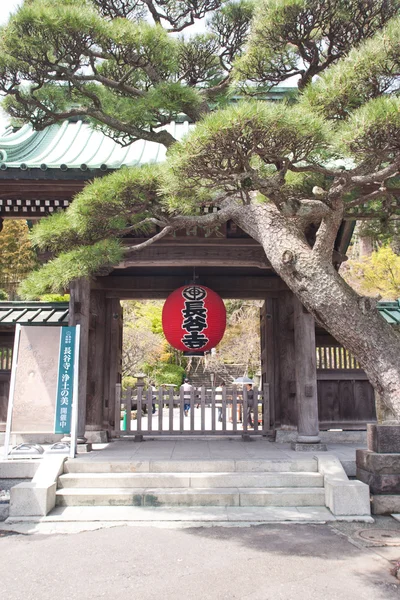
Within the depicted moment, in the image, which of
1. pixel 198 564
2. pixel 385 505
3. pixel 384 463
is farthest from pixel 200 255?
pixel 198 564

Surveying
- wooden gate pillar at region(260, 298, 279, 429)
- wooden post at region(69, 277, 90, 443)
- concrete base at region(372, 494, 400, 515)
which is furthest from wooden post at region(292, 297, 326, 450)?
wooden post at region(69, 277, 90, 443)

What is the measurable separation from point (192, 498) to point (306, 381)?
3.21 meters

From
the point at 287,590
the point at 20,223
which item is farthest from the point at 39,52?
the point at 20,223

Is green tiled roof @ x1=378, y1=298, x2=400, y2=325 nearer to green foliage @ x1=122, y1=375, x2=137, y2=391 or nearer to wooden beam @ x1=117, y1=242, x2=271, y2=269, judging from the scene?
wooden beam @ x1=117, y1=242, x2=271, y2=269

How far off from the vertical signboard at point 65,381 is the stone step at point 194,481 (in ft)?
3.34

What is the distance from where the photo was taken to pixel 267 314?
10266mm

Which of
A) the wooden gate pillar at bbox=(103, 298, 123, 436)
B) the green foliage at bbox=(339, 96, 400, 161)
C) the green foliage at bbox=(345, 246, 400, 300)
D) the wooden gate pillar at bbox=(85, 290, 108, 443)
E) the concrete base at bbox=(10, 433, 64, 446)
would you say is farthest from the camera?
the green foliage at bbox=(345, 246, 400, 300)

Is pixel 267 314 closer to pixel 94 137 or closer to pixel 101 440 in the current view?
pixel 101 440

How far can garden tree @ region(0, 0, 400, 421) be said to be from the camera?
4.45 meters

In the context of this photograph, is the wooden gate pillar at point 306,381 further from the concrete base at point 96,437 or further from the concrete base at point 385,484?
the concrete base at point 96,437

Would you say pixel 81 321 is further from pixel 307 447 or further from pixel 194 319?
pixel 307 447

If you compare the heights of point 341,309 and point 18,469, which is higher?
point 341,309

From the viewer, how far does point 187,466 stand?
6805 millimetres

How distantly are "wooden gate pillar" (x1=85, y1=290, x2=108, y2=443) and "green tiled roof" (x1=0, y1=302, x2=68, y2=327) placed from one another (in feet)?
2.07
